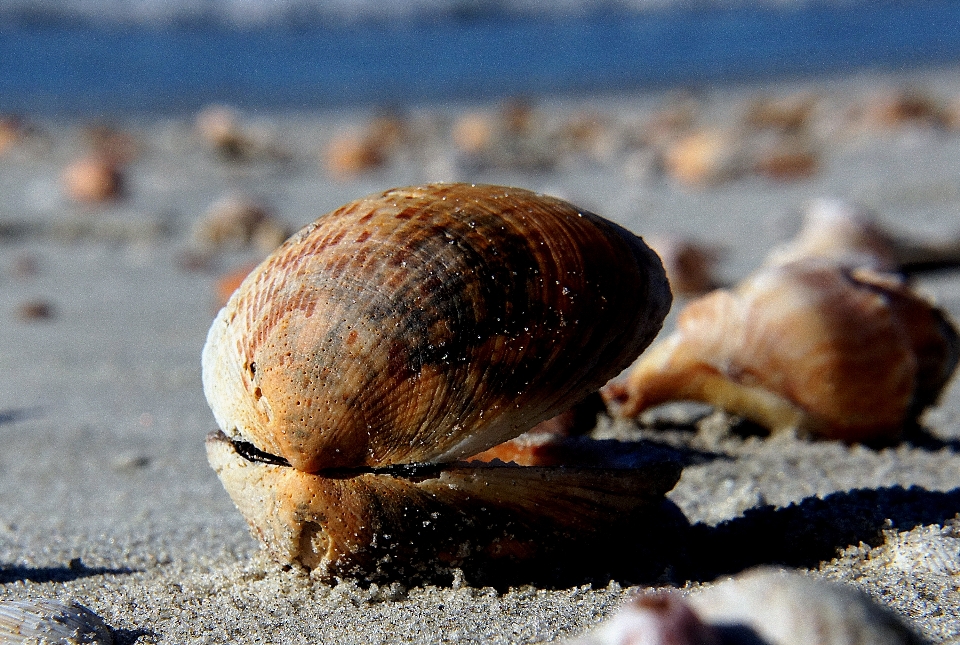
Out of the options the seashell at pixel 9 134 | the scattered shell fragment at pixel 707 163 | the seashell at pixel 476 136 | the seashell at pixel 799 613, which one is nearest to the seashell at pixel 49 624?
the seashell at pixel 799 613

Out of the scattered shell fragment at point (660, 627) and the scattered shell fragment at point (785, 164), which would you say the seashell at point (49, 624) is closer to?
the scattered shell fragment at point (660, 627)

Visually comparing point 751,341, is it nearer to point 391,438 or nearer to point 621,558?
point 621,558

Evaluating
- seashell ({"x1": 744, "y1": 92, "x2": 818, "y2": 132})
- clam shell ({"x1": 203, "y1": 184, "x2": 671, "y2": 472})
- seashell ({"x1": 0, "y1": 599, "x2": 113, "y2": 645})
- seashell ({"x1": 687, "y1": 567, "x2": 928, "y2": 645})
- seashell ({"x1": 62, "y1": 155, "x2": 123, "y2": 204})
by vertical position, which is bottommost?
seashell ({"x1": 744, "y1": 92, "x2": 818, "y2": 132})

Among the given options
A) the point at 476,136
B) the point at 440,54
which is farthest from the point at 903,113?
the point at 440,54

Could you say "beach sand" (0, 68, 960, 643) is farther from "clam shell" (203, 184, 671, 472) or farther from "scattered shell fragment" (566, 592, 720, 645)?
"scattered shell fragment" (566, 592, 720, 645)

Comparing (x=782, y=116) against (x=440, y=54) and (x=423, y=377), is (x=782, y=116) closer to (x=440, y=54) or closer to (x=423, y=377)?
(x=423, y=377)

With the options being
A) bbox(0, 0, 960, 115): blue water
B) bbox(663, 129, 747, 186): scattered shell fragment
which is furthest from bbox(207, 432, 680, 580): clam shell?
bbox(0, 0, 960, 115): blue water

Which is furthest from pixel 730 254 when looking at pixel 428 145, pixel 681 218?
pixel 428 145
